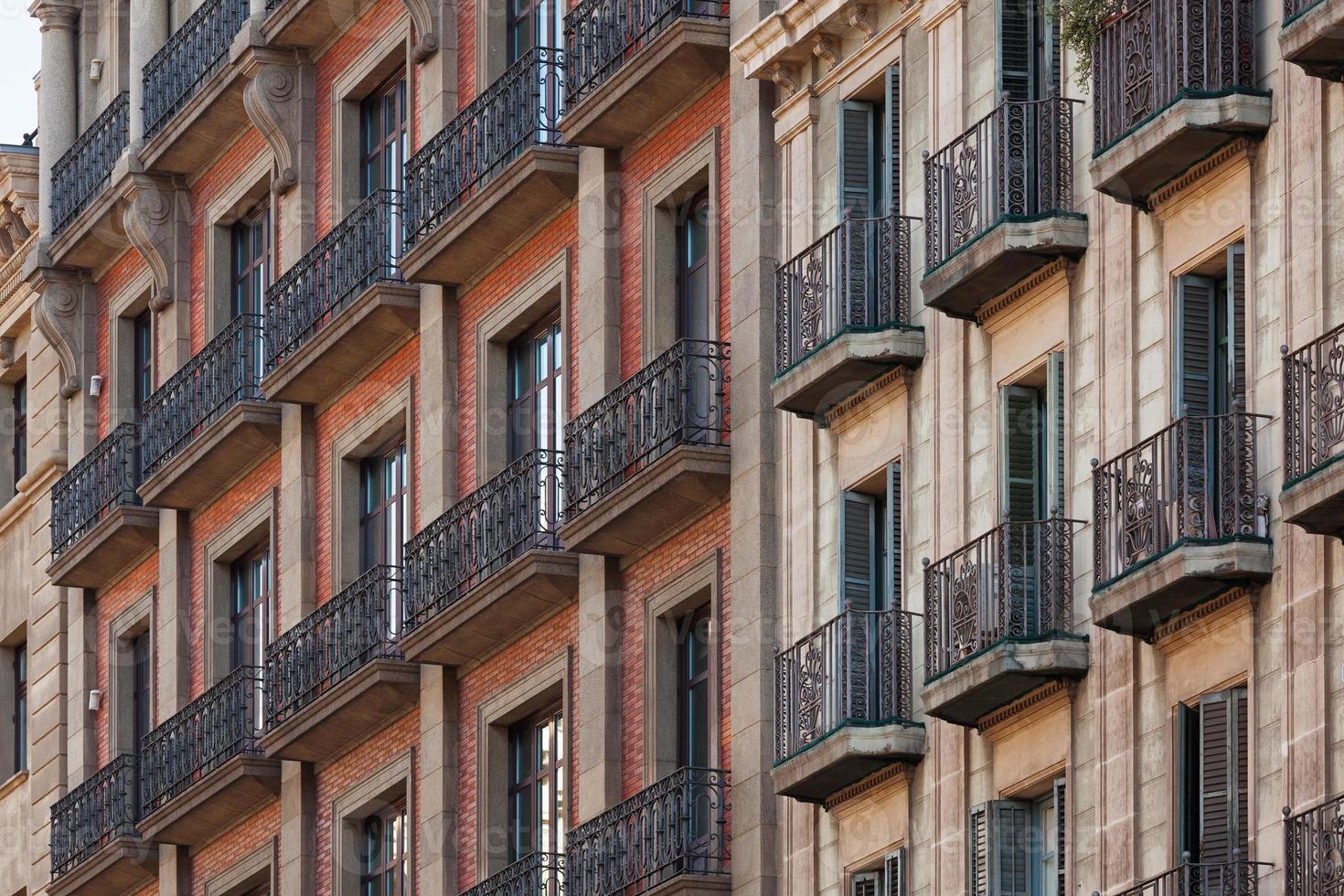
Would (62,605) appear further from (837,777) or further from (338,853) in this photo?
(837,777)

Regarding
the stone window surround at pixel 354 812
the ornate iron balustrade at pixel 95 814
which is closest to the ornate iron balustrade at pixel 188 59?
the ornate iron balustrade at pixel 95 814

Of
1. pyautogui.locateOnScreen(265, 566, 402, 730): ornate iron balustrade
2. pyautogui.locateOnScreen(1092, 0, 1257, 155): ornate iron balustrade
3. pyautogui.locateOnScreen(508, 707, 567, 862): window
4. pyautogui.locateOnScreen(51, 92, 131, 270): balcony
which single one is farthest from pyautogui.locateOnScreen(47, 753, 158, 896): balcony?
pyautogui.locateOnScreen(1092, 0, 1257, 155): ornate iron balustrade

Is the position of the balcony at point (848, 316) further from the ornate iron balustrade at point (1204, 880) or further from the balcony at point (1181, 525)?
the ornate iron balustrade at point (1204, 880)

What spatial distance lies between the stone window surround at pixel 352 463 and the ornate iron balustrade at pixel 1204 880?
52.6 ft

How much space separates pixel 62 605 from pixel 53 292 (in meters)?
3.90

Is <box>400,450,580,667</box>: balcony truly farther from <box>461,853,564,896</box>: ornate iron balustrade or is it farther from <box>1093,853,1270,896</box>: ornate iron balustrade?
<box>1093,853,1270,896</box>: ornate iron balustrade

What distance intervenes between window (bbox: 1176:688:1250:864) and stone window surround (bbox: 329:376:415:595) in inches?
616

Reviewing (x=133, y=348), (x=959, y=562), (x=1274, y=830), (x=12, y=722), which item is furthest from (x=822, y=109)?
(x=12, y=722)

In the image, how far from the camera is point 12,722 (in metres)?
53.9

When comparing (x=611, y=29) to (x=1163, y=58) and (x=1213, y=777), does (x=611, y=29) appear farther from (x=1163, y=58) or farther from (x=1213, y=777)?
(x=1213, y=777)

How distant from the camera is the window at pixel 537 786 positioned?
128 feet

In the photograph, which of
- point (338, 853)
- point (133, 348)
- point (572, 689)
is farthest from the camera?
point (133, 348)

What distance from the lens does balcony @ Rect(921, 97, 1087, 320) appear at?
3136 centimetres

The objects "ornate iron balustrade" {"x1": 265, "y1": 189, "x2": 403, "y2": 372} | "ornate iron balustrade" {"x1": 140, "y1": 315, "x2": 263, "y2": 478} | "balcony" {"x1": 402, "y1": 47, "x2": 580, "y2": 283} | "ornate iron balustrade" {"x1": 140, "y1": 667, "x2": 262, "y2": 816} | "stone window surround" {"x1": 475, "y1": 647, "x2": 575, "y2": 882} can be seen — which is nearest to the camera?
"stone window surround" {"x1": 475, "y1": 647, "x2": 575, "y2": 882}
